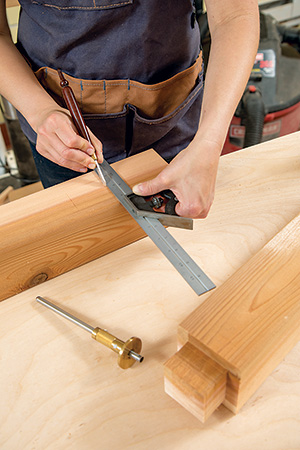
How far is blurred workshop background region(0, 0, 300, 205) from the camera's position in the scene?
230 cm

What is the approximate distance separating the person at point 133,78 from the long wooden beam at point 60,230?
0.29 ft

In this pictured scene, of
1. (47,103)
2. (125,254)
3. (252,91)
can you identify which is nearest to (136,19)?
(47,103)

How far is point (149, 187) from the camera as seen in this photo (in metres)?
0.94

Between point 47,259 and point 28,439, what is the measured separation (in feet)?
1.30

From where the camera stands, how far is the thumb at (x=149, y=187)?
929 millimetres

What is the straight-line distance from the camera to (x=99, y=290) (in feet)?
2.96

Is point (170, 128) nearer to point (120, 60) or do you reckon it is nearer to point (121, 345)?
point (120, 60)

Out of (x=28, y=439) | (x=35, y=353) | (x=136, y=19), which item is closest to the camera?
(x=28, y=439)

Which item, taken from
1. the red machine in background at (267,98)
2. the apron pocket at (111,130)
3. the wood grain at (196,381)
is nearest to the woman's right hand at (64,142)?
the apron pocket at (111,130)

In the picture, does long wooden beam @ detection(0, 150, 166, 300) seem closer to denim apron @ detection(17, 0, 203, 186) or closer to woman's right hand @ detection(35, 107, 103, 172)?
woman's right hand @ detection(35, 107, 103, 172)

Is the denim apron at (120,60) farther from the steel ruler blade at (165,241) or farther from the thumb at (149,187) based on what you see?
the thumb at (149,187)

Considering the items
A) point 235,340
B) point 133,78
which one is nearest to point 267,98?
point 133,78

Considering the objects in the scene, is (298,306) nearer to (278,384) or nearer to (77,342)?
(278,384)

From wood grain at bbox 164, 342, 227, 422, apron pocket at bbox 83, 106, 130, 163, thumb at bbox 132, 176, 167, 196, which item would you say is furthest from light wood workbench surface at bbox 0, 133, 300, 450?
apron pocket at bbox 83, 106, 130, 163
